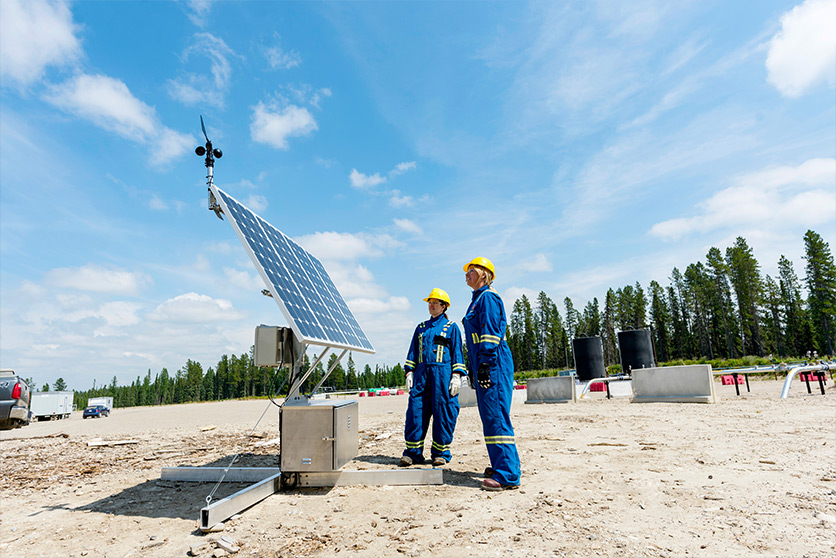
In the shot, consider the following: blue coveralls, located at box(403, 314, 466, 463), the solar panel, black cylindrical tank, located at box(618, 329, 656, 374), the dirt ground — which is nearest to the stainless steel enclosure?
the dirt ground

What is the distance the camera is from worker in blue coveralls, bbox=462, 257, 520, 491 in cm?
461

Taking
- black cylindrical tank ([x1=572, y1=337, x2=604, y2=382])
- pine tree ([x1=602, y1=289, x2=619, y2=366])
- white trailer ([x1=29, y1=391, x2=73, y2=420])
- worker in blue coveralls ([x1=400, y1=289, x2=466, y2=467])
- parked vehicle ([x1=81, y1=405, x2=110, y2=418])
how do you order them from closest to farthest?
worker in blue coveralls ([x1=400, y1=289, x2=466, y2=467]), black cylindrical tank ([x1=572, y1=337, x2=604, y2=382]), white trailer ([x1=29, y1=391, x2=73, y2=420]), parked vehicle ([x1=81, y1=405, x2=110, y2=418]), pine tree ([x1=602, y1=289, x2=619, y2=366])

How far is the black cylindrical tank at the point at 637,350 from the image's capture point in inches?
712

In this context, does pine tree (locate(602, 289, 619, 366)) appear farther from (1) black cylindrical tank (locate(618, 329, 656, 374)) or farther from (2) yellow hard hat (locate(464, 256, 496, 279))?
(2) yellow hard hat (locate(464, 256, 496, 279))

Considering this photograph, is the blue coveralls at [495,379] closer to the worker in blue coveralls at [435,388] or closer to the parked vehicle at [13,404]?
the worker in blue coveralls at [435,388]

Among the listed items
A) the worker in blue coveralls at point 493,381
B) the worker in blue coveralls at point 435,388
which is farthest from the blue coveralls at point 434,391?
the worker in blue coveralls at point 493,381

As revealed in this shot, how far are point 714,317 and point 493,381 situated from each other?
265ft

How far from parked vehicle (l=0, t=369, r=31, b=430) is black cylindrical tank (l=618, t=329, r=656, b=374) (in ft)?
60.5

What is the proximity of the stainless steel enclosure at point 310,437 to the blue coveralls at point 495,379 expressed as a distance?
165 centimetres

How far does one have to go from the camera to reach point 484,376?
15.7ft

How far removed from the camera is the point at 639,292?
76.8m

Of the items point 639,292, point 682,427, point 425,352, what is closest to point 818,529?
point 425,352

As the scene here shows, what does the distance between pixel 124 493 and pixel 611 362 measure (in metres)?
84.8

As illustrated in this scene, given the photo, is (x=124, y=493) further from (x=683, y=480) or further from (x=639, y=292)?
(x=639, y=292)
